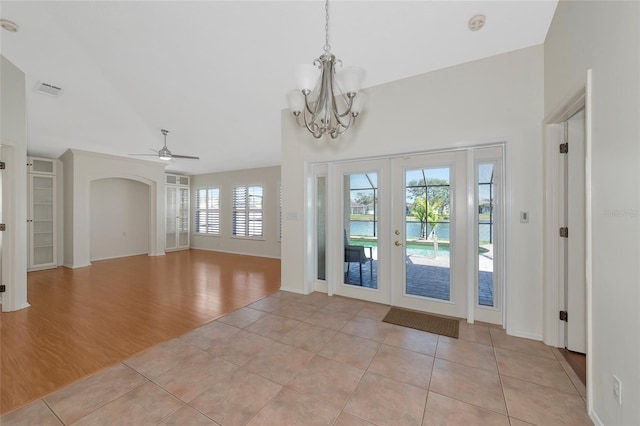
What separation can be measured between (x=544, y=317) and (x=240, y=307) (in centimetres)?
347

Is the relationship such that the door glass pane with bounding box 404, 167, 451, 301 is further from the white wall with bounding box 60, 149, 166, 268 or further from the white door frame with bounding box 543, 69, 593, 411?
the white wall with bounding box 60, 149, 166, 268

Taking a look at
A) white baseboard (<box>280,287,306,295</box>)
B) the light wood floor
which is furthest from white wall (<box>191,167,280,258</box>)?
white baseboard (<box>280,287,306,295</box>)

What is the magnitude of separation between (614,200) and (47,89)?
6418 mm

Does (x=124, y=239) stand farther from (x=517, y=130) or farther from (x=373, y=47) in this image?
(x=517, y=130)

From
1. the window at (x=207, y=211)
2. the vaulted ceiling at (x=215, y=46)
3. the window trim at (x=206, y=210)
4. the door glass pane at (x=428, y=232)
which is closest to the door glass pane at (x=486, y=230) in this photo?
the door glass pane at (x=428, y=232)

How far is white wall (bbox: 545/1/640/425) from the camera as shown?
1269mm

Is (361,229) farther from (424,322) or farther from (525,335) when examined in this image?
(525,335)

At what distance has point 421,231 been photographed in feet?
10.6

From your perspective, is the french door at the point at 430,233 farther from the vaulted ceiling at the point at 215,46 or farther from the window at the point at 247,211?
the window at the point at 247,211

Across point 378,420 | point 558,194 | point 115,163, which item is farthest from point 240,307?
point 115,163

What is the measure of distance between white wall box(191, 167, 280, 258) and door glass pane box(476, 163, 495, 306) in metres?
5.30

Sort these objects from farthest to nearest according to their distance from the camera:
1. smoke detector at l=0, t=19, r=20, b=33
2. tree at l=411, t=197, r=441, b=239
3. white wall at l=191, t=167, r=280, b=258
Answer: white wall at l=191, t=167, r=280, b=258, tree at l=411, t=197, r=441, b=239, smoke detector at l=0, t=19, r=20, b=33

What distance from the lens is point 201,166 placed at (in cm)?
767

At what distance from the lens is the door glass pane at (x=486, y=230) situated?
286cm
